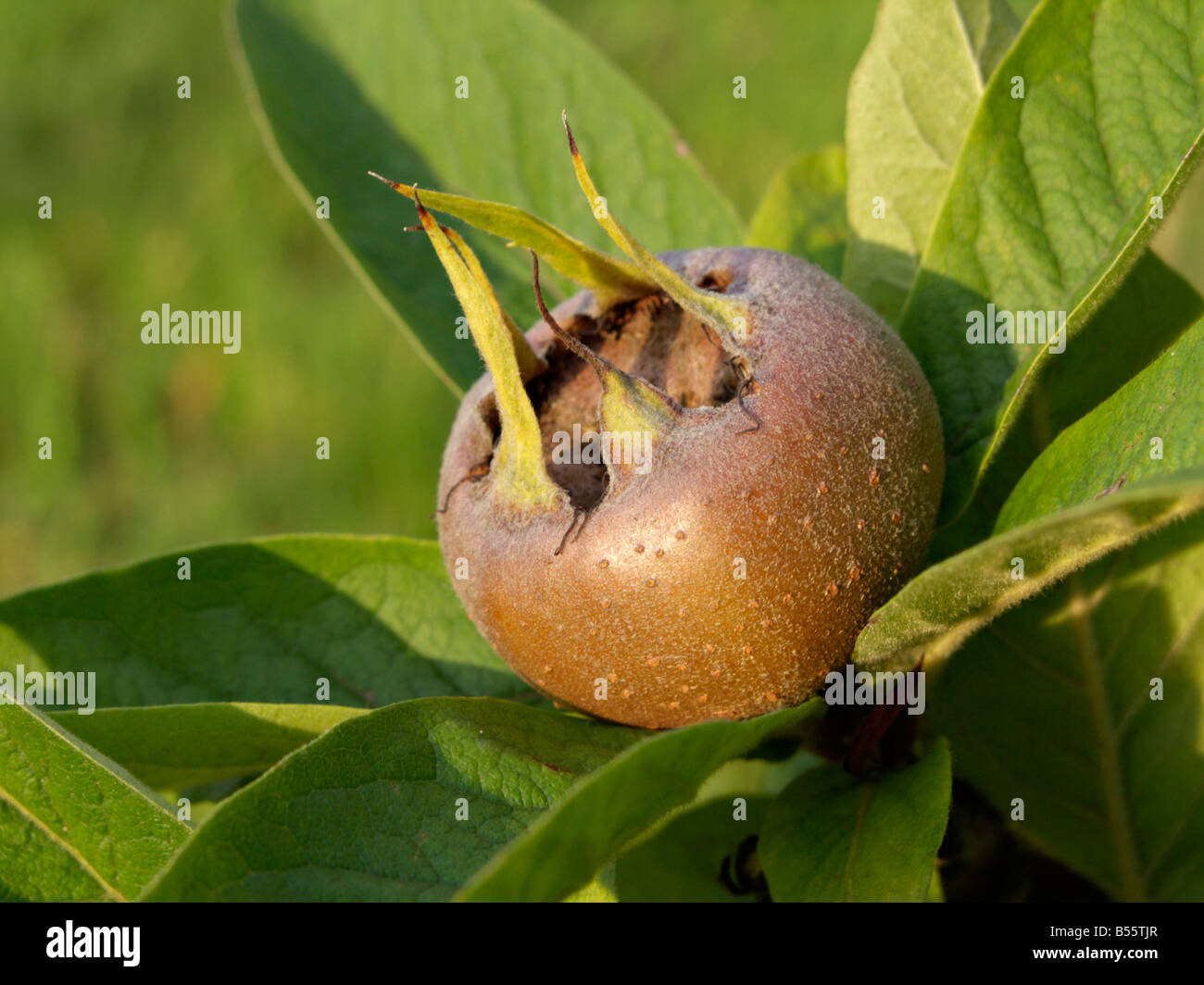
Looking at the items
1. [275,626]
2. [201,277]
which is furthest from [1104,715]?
[201,277]

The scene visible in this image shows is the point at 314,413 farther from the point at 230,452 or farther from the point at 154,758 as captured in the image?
the point at 154,758

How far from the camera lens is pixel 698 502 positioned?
1376 millimetres

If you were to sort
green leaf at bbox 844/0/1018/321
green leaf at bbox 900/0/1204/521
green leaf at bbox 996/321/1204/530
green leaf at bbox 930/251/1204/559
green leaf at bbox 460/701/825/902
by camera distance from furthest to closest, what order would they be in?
green leaf at bbox 844/0/1018/321 → green leaf at bbox 930/251/1204/559 → green leaf at bbox 900/0/1204/521 → green leaf at bbox 996/321/1204/530 → green leaf at bbox 460/701/825/902

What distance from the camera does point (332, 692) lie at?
195 cm

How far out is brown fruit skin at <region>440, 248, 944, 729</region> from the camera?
139 cm

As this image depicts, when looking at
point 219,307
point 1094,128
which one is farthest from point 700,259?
point 219,307

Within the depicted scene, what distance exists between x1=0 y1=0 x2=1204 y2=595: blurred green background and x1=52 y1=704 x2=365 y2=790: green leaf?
11.2 feet

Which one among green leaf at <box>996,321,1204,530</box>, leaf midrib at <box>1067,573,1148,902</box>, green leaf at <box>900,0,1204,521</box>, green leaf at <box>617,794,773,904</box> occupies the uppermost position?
green leaf at <box>900,0,1204,521</box>

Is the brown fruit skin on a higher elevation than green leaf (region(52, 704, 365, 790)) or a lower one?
higher

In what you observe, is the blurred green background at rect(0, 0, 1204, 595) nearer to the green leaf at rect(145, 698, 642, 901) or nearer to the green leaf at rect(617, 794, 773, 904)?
the green leaf at rect(617, 794, 773, 904)

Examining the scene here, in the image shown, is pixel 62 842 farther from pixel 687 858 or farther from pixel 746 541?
pixel 687 858

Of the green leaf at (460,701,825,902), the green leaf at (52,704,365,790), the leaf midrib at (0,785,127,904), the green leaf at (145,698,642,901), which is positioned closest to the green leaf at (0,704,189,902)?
the leaf midrib at (0,785,127,904)

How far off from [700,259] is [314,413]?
4311 millimetres

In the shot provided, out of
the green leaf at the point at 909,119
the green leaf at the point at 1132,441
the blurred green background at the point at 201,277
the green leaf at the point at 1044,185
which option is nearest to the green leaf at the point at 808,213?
the green leaf at the point at 909,119
